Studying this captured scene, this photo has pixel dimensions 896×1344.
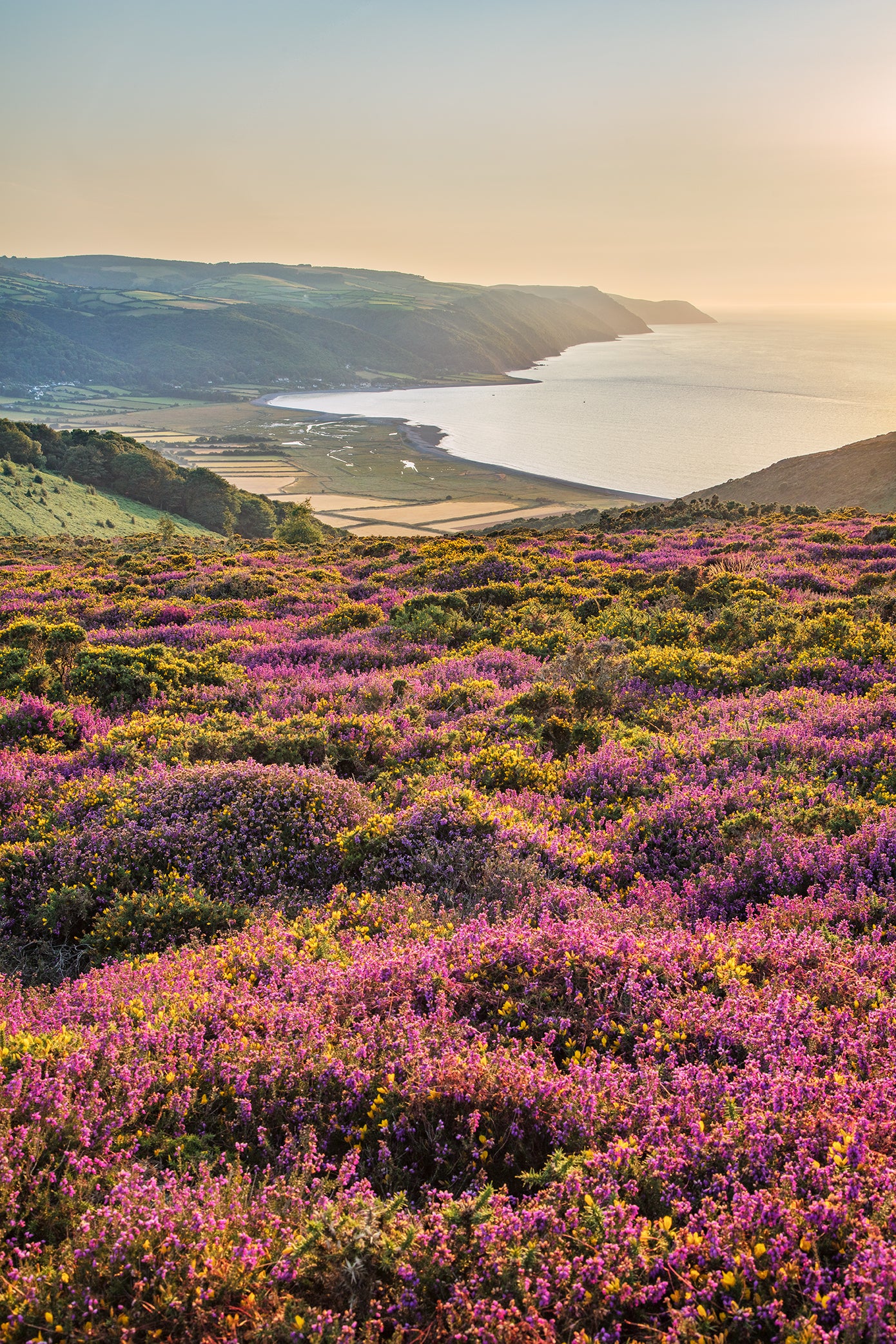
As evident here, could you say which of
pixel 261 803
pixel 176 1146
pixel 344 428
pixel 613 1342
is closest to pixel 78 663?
pixel 261 803

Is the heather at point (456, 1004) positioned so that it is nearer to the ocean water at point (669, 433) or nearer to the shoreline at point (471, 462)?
the shoreline at point (471, 462)

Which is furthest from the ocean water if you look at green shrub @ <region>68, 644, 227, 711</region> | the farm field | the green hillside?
green shrub @ <region>68, 644, 227, 711</region>

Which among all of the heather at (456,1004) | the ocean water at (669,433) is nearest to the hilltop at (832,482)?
the ocean water at (669,433)

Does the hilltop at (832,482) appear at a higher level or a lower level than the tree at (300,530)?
higher

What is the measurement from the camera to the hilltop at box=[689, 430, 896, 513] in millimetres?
59125

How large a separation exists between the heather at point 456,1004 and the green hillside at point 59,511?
56.4 meters

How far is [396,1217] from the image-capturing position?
10.3 feet

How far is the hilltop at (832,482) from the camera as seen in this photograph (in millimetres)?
59125

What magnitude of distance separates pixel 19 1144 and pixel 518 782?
5644mm

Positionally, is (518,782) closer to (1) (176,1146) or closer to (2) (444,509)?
(1) (176,1146)

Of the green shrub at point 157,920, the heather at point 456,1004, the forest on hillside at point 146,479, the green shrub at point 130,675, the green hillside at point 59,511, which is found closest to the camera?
the heather at point 456,1004

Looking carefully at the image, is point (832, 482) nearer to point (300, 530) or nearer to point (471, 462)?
point (300, 530)

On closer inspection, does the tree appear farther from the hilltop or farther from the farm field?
the hilltop

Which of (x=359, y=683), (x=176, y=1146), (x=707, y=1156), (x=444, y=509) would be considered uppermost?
(x=444, y=509)
